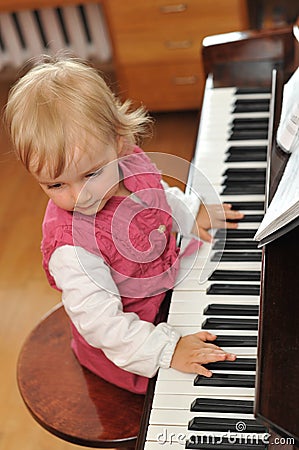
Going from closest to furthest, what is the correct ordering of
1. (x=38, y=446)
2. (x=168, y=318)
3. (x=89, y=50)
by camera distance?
(x=168, y=318), (x=38, y=446), (x=89, y=50)

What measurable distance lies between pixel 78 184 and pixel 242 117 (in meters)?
0.68

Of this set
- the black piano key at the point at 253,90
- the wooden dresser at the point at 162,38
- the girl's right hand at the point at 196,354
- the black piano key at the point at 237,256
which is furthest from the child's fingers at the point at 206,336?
the wooden dresser at the point at 162,38

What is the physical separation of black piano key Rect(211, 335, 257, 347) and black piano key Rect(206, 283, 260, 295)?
12cm

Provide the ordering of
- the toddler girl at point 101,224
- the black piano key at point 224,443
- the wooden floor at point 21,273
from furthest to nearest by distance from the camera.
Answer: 1. the wooden floor at point 21,273
2. the toddler girl at point 101,224
3. the black piano key at point 224,443

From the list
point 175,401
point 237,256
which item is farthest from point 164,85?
point 175,401

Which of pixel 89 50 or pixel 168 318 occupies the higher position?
pixel 168 318

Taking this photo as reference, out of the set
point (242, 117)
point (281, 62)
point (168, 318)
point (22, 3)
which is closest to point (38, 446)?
point (168, 318)

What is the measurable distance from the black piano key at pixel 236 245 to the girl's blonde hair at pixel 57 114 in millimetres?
357

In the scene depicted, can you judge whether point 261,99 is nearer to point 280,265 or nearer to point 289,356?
point 280,265

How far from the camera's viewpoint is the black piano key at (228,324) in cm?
144

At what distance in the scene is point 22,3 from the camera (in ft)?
11.1

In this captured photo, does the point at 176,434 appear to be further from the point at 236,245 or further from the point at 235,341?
the point at 236,245

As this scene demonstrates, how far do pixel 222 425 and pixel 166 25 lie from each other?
223 cm

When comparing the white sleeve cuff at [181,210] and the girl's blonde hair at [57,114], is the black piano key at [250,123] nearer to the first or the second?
the white sleeve cuff at [181,210]
